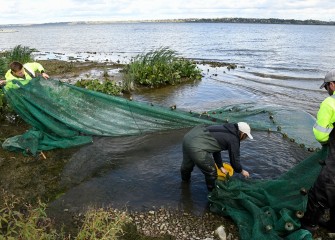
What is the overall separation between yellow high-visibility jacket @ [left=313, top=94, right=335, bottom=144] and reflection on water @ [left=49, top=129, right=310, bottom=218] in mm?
2194

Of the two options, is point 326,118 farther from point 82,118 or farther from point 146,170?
point 82,118

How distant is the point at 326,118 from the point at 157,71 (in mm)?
10840

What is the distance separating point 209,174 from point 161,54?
10626mm

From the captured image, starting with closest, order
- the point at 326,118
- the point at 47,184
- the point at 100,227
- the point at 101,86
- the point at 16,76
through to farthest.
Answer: the point at 100,227 < the point at 326,118 < the point at 47,184 < the point at 16,76 < the point at 101,86

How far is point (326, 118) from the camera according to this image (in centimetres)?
355

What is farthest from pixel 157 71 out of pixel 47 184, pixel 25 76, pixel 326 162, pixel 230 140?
pixel 326 162

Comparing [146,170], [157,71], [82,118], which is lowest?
[146,170]

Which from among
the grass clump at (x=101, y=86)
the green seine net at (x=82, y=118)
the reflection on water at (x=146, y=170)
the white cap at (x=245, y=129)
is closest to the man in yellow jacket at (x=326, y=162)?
the white cap at (x=245, y=129)

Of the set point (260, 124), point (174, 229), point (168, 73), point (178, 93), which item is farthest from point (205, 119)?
point (168, 73)

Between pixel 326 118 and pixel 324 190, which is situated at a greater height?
pixel 326 118

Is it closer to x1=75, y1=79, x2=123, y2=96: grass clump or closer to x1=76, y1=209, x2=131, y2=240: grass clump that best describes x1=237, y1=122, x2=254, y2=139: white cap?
x1=76, y1=209, x2=131, y2=240: grass clump

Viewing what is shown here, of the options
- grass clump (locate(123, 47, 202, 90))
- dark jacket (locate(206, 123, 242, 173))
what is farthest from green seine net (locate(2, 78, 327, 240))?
grass clump (locate(123, 47, 202, 90))

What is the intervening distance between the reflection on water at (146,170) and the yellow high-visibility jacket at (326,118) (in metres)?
2.19

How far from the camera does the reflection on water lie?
202 inches
